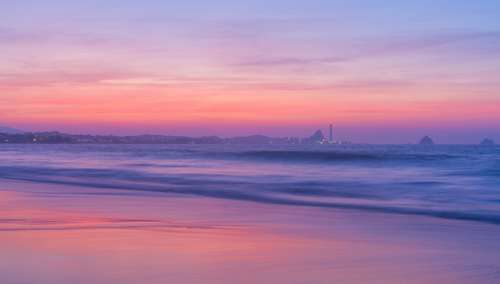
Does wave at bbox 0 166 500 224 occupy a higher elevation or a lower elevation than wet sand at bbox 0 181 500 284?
lower

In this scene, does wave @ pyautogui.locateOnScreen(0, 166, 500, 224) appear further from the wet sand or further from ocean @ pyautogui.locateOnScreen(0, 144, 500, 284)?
the wet sand

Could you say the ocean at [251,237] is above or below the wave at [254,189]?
above

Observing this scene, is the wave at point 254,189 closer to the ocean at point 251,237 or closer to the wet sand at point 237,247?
the ocean at point 251,237

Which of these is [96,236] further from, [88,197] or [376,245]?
[88,197]

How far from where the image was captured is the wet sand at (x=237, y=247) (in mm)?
5195

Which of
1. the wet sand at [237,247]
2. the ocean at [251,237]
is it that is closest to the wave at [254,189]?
the ocean at [251,237]

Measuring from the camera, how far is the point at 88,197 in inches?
517

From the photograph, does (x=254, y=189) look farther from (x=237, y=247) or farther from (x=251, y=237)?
(x=237, y=247)

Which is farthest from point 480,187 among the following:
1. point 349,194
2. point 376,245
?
point 376,245

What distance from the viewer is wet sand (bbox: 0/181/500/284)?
5195mm

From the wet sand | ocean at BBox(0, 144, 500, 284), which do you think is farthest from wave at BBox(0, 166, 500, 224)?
the wet sand

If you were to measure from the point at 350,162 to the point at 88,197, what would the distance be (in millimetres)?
19270

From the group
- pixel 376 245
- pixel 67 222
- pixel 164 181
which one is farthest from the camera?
pixel 164 181

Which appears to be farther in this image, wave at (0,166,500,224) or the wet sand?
wave at (0,166,500,224)
